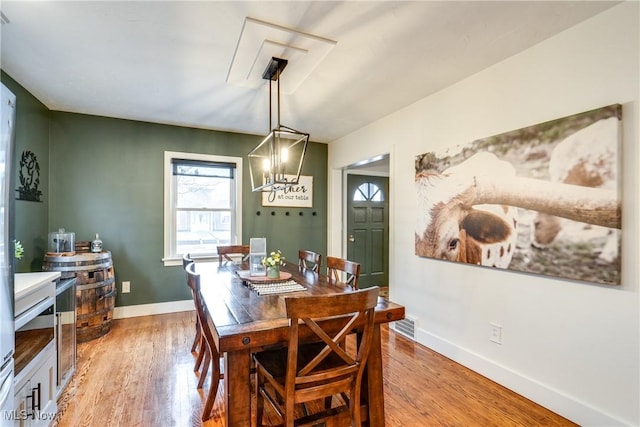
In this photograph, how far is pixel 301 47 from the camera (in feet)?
6.82

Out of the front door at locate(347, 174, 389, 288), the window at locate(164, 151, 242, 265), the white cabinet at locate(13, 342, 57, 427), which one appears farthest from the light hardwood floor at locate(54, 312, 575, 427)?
the front door at locate(347, 174, 389, 288)

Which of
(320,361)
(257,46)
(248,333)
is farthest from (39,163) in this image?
(320,361)

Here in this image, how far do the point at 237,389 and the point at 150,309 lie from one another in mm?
2991

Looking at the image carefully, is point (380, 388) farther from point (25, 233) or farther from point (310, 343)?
point (25, 233)

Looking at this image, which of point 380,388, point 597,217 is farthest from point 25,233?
point 597,217

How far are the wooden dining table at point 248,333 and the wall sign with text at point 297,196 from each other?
7.76 feet

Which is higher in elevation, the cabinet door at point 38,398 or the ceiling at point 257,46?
the ceiling at point 257,46

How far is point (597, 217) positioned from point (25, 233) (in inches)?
179

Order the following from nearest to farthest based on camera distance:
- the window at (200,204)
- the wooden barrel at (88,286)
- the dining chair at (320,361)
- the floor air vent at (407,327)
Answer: the dining chair at (320,361) < the wooden barrel at (88,286) < the floor air vent at (407,327) < the window at (200,204)

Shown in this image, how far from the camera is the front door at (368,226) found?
5.00m

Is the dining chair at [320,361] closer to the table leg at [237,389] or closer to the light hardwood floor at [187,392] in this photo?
the table leg at [237,389]

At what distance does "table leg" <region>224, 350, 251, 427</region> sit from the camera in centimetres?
141

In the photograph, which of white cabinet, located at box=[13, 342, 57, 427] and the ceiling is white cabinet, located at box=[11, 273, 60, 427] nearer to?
white cabinet, located at box=[13, 342, 57, 427]

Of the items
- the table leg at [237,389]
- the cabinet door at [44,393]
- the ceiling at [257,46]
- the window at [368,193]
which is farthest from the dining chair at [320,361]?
the window at [368,193]
